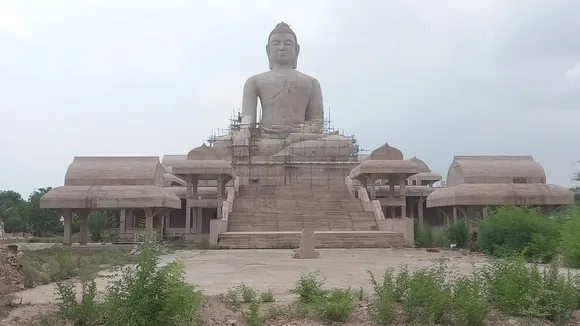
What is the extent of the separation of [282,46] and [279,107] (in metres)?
3.79

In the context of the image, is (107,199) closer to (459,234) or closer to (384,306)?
(459,234)

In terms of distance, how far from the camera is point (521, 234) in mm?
13211

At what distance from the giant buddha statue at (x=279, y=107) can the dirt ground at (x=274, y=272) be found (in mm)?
13436

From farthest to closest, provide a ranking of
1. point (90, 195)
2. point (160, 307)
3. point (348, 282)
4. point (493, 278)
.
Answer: point (90, 195) → point (348, 282) → point (493, 278) → point (160, 307)

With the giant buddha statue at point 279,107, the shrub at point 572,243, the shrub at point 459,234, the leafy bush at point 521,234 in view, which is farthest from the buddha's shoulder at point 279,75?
the shrub at point 572,243

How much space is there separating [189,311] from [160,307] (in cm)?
34

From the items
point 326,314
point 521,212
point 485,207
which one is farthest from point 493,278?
point 485,207

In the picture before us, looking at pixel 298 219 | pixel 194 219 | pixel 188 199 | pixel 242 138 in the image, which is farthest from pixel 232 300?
pixel 242 138

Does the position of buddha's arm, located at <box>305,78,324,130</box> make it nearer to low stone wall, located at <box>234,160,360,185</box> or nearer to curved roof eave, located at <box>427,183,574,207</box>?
low stone wall, located at <box>234,160,360,185</box>

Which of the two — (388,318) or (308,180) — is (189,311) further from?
(308,180)

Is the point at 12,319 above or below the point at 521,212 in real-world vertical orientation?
below

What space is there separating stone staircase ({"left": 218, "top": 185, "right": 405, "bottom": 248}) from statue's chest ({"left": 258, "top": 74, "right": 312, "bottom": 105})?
883 cm

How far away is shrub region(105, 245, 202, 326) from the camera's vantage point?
5.20m

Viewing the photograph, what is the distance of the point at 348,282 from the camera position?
9.05 meters
